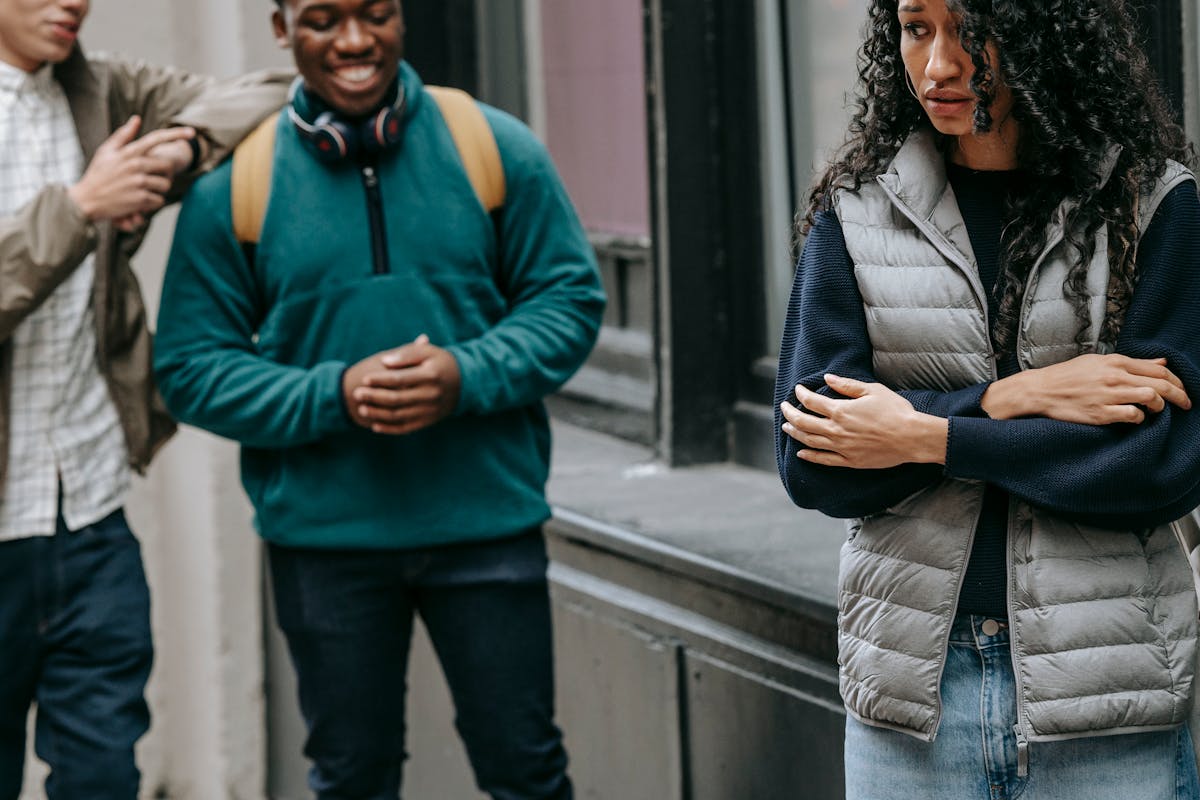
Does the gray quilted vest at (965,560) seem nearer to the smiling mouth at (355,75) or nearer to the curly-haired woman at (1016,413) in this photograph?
the curly-haired woman at (1016,413)

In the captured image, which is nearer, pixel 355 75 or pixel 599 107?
pixel 355 75

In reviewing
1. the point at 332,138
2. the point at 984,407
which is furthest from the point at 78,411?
the point at 984,407

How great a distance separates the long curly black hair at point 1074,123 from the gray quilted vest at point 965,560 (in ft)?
0.06

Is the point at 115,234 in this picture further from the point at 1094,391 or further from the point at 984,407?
the point at 1094,391

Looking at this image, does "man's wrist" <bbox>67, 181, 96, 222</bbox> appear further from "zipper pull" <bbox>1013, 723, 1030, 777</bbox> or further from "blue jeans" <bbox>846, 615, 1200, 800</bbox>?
"zipper pull" <bbox>1013, 723, 1030, 777</bbox>

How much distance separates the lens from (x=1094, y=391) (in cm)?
218

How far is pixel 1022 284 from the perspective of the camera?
7.34 feet

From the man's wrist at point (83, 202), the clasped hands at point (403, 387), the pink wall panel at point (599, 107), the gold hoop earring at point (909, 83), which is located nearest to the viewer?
the gold hoop earring at point (909, 83)

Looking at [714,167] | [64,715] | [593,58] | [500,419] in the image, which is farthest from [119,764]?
[593,58]

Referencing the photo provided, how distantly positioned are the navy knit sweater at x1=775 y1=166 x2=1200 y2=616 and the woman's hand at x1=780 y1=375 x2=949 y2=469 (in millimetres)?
23

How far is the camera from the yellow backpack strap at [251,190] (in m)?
3.26

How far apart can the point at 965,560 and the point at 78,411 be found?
1.85 m

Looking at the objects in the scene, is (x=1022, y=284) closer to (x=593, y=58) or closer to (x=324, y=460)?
(x=324, y=460)

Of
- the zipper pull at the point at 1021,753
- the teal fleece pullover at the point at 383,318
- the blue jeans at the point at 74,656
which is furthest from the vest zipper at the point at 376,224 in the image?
the zipper pull at the point at 1021,753
